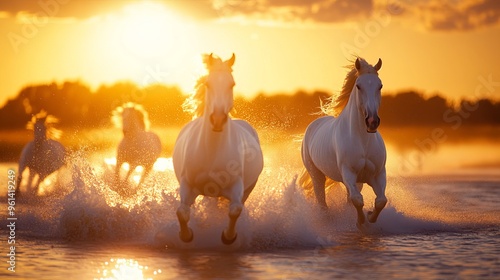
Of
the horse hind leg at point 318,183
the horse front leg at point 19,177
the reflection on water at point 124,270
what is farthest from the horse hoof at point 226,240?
the horse front leg at point 19,177

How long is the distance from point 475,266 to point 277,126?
6052 mm

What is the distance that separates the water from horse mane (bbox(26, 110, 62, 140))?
370cm

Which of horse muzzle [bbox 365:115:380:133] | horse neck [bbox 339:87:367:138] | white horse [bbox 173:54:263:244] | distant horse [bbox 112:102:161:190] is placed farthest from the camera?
distant horse [bbox 112:102:161:190]

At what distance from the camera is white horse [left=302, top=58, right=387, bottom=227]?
35.9 ft

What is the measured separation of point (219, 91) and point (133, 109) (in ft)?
28.0

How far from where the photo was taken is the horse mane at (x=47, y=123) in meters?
18.0

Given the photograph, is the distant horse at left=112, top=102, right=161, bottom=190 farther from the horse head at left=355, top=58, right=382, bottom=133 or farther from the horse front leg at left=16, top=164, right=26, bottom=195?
the horse head at left=355, top=58, right=382, bottom=133

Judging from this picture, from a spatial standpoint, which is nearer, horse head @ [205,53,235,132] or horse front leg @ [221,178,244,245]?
horse head @ [205,53,235,132]

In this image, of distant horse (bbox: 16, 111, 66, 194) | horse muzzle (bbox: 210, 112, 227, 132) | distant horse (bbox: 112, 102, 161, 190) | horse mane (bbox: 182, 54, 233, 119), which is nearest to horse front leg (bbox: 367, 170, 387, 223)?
horse mane (bbox: 182, 54, 233, 119)

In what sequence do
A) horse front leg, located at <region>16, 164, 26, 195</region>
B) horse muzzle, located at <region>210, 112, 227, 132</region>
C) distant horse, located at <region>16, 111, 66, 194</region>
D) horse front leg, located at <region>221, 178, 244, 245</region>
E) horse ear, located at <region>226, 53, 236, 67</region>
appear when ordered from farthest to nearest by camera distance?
distant horse, located at <region>16, 111, 66, 194</region> < horse front leg, located at <region>16, 164, 26, 195</region> < horse front leg, located at <region>221, 178, 244, 245</region> < horse ear, located at <region>226, 53, 236, 67</region> < horse muzzle, located at <region>210, 112, 227, 132</region>

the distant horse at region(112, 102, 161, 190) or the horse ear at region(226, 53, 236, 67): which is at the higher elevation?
the distant horse at region(112, 102, 161, 190)

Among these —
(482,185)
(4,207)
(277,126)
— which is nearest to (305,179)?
(277,126)

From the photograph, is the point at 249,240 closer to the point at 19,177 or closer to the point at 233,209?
the point at 233,209

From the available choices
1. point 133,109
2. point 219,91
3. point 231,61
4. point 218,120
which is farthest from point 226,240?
point 133,109
